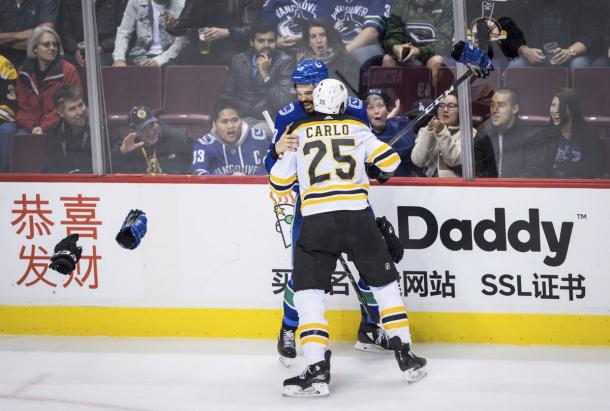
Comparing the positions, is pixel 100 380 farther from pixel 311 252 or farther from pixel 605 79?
pixel 605 79

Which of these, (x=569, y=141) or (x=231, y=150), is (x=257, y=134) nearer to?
(x=231, y=150)

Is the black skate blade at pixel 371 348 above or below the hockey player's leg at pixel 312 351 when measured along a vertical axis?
below

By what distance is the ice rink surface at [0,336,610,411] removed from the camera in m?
3.70

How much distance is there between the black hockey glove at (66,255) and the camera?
4.45 m

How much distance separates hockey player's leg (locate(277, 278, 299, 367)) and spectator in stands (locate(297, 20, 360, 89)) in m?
1.07

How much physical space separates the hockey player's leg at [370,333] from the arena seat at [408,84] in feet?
2.92

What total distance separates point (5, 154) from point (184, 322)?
3.97ft

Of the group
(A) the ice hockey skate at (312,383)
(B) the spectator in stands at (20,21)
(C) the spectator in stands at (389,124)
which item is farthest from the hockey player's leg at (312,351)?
(B) the spectator in stands at (20,21)

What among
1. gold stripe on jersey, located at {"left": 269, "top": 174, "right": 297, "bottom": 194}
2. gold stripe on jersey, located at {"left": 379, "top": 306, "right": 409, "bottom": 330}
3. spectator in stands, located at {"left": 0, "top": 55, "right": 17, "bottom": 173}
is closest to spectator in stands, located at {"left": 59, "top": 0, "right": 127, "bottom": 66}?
spectator in stands, located at {"left": 0, "top": 55, "right": 17, "bottom": 173}

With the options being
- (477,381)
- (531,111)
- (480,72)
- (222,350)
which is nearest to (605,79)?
(531,111)

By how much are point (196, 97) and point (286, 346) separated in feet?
4.30

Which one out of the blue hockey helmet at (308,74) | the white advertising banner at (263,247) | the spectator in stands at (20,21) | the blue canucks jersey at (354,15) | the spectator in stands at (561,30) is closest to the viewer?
the blue hockey helmet at (308,74)

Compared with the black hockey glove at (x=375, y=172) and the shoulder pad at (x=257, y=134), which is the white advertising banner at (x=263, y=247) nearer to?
the shoulder pad at (x=257, y=134)

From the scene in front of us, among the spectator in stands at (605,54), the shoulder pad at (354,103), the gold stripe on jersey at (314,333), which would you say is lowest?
the gold stripe on jersey at (314,333)
